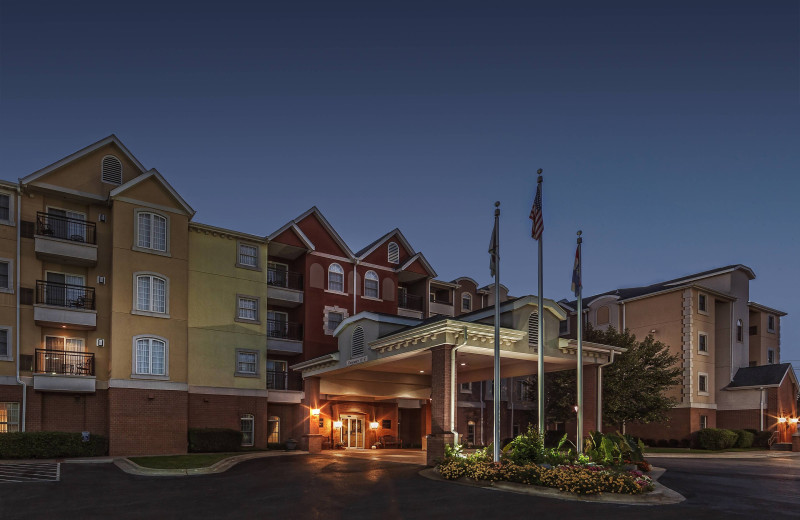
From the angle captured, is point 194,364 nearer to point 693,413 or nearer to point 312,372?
point 312,372

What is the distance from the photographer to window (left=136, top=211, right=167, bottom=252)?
33.3 meters

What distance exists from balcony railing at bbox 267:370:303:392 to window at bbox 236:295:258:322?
11.9 feet

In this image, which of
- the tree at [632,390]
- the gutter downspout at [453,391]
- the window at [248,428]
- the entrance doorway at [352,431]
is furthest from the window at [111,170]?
the tree at [632,390]

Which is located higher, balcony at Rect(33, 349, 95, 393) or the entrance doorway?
balcony at Rect(33, 349, 95, 393)

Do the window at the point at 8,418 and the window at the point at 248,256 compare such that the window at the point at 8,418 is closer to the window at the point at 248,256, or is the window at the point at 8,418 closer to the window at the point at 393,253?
the window at the point at 248,256

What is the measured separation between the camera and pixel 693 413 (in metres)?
44.7

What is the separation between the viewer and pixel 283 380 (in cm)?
3931

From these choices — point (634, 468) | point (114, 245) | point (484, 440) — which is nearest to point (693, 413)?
point (484, 440)

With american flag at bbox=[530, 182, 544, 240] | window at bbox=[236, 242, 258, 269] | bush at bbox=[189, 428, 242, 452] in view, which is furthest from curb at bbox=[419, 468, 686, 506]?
window at bbox=[236, 242, 258, 269]

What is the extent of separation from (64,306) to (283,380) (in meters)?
13.1

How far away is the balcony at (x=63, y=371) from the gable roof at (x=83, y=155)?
8.38 meters

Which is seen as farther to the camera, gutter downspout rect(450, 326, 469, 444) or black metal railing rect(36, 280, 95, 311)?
black metal railing rect(36, 280, 95, 311)

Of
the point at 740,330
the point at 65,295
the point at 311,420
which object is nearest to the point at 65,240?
the point at 65,295

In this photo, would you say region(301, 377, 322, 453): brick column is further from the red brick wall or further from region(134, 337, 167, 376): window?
region(134, 337, 167, 376): window
